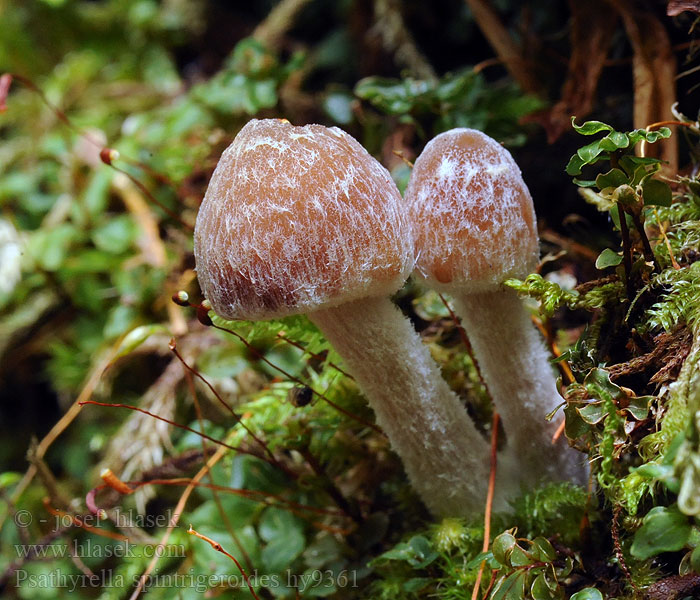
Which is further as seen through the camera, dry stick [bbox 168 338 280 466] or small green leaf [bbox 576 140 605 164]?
dry stick [bbox 168 338 280 466]

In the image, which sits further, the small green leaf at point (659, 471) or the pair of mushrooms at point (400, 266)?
the pair of mushrooms at point (400, 266)

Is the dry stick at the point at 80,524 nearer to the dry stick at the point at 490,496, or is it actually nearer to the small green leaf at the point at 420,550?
the small green leaf at the point at 420,550

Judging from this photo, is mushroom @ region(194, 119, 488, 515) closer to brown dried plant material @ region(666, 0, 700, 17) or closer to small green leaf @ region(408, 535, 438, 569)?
small green leaf @ region(408, 535, 438, 569)

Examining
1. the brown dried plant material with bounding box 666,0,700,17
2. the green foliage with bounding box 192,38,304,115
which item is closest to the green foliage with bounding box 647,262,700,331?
the brown dried plant material with bounding box 666,0,700,17

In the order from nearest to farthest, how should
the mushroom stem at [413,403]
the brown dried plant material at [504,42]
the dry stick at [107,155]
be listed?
the mushroom stem at [413,403] < the dry stick at [107,155] < the brown dried plant material at [504,42]

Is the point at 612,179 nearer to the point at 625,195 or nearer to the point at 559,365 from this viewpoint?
the point at 625,195

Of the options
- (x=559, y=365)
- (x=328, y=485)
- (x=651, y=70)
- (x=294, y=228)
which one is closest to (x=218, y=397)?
(x=328, y=485)

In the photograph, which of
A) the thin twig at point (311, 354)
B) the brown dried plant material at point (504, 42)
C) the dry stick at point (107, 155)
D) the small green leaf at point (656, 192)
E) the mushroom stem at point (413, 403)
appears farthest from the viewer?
the brown dried plant material at point (504, 42)

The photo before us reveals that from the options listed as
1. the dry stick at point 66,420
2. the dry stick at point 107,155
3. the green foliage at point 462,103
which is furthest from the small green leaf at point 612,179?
the dry stick at point 66,420
